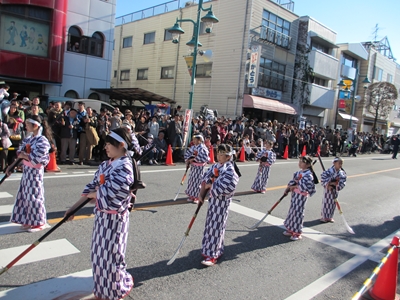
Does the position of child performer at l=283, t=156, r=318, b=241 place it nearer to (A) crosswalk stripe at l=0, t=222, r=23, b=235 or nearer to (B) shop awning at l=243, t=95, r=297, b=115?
(A) crosswalk stripe at l=0, t=222, r=23, b=235

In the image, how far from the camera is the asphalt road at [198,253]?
376cm

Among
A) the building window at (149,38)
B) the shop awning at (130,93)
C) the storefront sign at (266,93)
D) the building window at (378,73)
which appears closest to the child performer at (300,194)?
the shop awning at (130,93)

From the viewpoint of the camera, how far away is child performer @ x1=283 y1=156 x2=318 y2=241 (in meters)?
5.73

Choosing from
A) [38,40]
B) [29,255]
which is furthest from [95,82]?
[29,255]

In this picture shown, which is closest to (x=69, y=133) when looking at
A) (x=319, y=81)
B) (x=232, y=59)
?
(x=232, y=59)

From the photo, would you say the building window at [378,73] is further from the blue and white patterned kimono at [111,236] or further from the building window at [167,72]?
the blue and white patterned kimono at [111,236]

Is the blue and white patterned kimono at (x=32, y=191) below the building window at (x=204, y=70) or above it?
below

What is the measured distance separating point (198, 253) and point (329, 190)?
144 inches

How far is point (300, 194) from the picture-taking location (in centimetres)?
582

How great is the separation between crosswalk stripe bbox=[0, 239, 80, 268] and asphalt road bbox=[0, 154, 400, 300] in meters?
0.01

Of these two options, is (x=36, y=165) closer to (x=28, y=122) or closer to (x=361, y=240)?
(x=28, y=122)

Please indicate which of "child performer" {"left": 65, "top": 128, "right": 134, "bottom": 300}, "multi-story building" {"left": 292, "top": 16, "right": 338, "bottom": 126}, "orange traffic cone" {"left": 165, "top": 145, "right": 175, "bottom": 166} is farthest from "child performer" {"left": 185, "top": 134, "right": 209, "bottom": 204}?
"multi-story building" {"left": 292, "top": 16, "right": 338, "bottom": 126}

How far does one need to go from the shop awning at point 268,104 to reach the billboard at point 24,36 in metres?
12.9

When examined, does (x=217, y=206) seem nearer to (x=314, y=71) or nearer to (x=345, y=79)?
(x=314, y=71)
